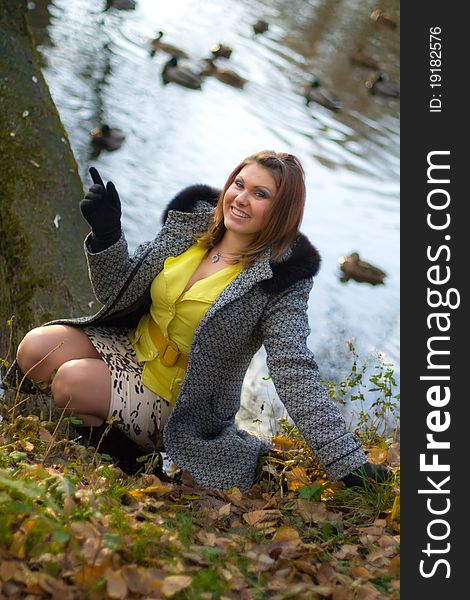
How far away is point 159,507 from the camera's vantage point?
2939mm

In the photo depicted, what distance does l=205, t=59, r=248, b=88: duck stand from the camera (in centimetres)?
1098

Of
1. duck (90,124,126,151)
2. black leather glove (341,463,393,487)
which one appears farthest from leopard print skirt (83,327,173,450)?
duck (90,124,126,151)

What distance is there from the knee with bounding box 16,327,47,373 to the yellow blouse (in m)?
0.39

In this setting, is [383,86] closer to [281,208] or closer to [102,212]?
[281,208]

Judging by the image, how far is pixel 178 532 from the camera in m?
2.70

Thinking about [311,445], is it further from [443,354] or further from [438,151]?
[438,151]

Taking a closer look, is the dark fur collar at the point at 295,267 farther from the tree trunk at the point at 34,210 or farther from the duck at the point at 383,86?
the duck at the point at 383,86

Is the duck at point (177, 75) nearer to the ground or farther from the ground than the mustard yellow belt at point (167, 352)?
farther from the ground

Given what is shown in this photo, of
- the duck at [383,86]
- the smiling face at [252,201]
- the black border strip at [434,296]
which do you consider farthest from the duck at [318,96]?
the smiling face at [252,201]

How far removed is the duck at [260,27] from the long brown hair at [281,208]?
9574mm

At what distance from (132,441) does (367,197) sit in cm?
595

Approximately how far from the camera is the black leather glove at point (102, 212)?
338cm

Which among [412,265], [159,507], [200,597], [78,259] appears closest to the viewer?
[200,597]

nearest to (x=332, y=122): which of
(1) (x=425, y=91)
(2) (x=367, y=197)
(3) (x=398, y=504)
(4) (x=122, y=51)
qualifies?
(2) (x=367, y=197)
